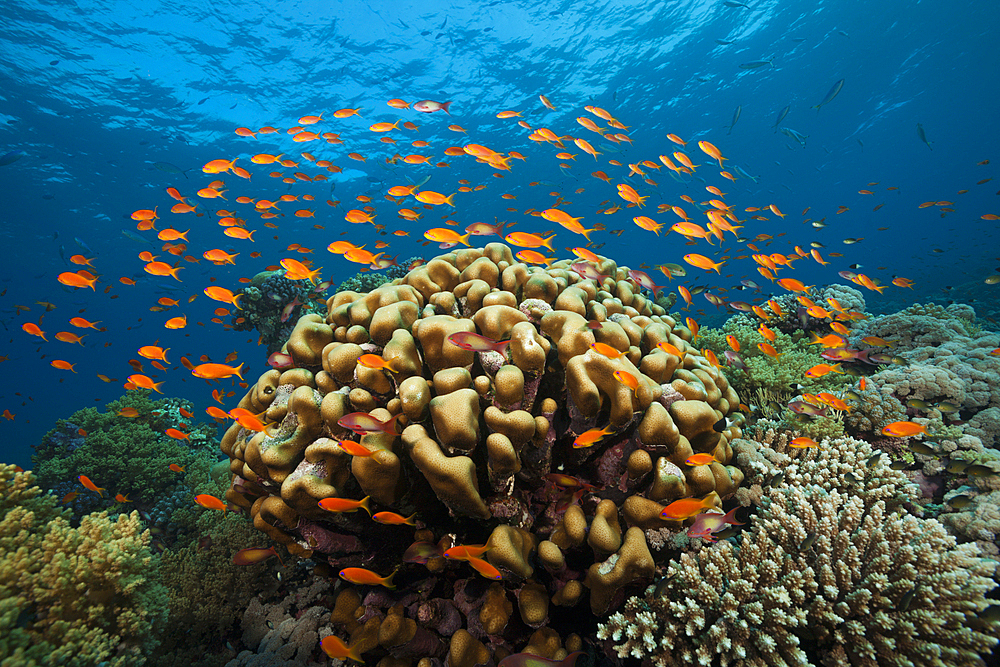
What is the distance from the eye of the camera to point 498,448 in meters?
2.22

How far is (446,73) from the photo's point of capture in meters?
25.6

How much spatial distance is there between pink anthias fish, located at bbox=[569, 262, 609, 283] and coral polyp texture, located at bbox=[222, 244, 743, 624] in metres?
1.10

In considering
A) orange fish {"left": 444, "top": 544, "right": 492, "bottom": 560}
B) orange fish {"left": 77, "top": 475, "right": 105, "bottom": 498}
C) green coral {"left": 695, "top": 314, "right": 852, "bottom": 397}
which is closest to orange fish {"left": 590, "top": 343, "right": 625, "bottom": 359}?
orange fish {"left": 444, "top": 544, "right": 492, "bottom": 560}

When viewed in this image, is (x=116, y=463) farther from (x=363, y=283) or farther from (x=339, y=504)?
(x=339, y=504)

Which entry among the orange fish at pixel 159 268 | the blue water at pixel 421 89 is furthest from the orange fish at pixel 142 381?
the blue water at pixel 421 89

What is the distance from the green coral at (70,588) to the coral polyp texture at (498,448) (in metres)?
0.80

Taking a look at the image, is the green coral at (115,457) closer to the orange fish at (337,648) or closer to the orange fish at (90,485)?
the orange fish at (90,485)

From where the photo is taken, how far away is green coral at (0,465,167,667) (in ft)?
6.55

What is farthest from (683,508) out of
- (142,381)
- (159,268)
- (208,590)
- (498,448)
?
(159,268)

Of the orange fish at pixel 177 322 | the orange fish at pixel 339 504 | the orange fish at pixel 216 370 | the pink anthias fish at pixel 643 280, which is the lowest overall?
the orange fish at pixel 177 322

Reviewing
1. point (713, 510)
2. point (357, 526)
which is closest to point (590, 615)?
point (713, 510)

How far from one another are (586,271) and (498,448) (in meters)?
2.75

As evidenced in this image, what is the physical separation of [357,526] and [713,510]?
2654mm

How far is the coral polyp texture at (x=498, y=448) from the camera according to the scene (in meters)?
2.33
